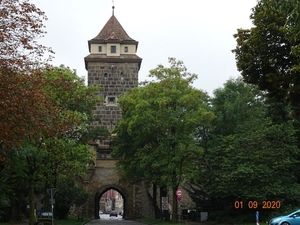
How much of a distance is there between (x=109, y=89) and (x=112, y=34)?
7325 mm

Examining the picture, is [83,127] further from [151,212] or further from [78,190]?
[151,212]

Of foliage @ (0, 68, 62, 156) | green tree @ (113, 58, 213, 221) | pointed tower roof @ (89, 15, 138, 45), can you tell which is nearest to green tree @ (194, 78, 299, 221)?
green tree @ (113, 58, 213, 221)

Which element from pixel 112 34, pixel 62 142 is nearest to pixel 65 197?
pixel 62 142

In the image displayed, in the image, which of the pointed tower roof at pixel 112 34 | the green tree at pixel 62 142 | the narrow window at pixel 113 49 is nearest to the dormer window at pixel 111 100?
the narrow window at pixel 113 49

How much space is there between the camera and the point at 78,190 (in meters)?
53.5

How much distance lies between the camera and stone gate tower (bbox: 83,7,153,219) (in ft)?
203

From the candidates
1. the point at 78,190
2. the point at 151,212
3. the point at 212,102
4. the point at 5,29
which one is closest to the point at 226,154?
the point at 212,102

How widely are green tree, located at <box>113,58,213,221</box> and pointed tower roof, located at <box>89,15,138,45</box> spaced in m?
24.4

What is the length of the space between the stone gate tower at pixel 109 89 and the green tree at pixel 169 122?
19.5 meters

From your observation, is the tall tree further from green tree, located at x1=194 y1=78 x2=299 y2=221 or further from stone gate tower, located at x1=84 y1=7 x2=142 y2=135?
stone gate tower, located at x1=84 y1=7 x2=142 y2=135

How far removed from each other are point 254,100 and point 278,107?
6.76 meters

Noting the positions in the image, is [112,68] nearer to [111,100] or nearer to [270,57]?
[111,100]

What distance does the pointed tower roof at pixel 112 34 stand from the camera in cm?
6662

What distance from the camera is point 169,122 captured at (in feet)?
134
